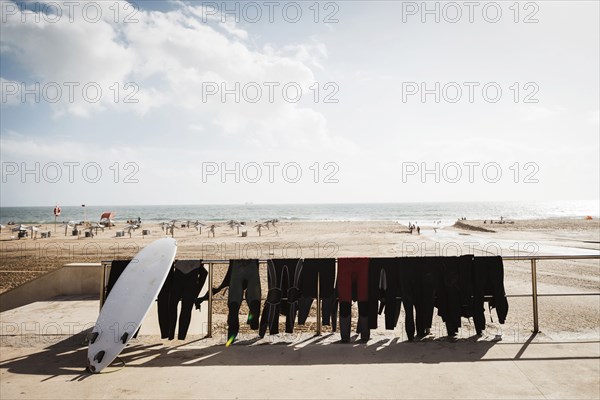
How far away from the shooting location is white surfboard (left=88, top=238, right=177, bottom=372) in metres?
4.27

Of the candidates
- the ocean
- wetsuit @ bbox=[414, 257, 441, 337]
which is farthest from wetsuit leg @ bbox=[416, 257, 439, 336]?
the ocean

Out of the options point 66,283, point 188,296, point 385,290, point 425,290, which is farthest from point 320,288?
point 66,283

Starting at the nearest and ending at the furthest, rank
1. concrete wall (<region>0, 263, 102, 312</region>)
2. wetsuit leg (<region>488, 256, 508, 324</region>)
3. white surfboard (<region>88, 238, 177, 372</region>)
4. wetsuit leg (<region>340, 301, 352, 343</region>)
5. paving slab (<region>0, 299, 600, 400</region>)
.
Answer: paving slab (<region>0, 299, 600, 400</region>) < white surfboard (<region>88, 238, 177, 372</region>) < wetsuit leg (<region>340, 301, 352, 343</region>) < wetsuit leg (<region>488, 256, 508, 324</region>) < concrete wall (<region>0, 263, 102, 312</region>)

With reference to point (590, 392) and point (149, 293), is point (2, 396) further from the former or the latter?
point (590, 392)

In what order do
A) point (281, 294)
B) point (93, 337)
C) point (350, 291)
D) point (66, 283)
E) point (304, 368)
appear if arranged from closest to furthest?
1. point (304, 368)
2. point (93, 337)
3. point (350, 291)
4. point (281, 294)
5. point (66, 283)

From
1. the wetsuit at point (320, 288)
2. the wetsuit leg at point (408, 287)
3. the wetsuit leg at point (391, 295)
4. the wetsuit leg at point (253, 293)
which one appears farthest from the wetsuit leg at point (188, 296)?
the wetsuit leg at point (408, 287)

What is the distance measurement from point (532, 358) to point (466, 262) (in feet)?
4.61

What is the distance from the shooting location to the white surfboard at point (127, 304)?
427 centimetres

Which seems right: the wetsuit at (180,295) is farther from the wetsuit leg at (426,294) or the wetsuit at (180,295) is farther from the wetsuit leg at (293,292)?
the wetsuit leg at (426,294)

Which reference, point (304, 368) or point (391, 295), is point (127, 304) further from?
point (391, 295)

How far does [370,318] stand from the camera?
198 inches

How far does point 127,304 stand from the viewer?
4.74 meters

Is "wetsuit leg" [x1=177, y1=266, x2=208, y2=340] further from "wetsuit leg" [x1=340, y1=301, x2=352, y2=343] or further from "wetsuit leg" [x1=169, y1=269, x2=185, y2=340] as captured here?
"wetsuit leg" [x1=340, y1=301, x2=352, y2=343]

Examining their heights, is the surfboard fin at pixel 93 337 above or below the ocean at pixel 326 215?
above
